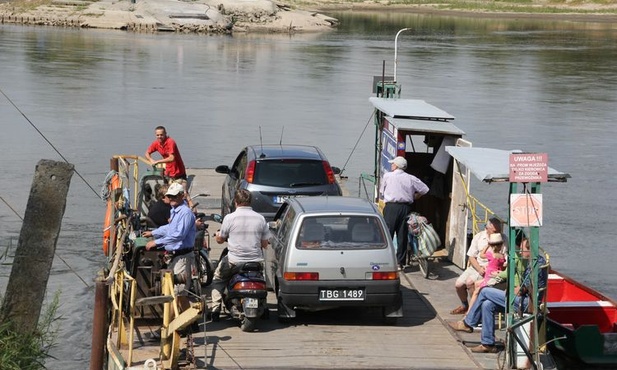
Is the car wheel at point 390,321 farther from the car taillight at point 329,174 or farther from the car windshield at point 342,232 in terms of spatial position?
the car taillight at point 329,174

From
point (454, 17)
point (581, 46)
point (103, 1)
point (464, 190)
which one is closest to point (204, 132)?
point (464, 190)

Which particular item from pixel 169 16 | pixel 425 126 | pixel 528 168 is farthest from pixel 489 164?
pixel 169 16

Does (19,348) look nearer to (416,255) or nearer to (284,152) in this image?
(416,255)

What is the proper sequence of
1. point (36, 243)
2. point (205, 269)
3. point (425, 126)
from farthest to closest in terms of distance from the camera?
1. point (425, 126)
2. point (205, 269)
3. point (36, 243)

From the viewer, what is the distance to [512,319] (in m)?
12.3

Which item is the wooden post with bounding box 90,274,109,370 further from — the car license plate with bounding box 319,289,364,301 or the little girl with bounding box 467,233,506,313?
the little girl with bounding box 467,233,506,313

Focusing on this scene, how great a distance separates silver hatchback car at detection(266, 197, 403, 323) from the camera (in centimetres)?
1320

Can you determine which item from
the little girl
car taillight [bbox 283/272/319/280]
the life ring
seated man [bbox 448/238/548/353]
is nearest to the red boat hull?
seated man [bbox 448/238/548/353]

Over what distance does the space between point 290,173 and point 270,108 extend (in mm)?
24048

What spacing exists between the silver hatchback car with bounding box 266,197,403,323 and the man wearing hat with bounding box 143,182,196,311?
1.19 m

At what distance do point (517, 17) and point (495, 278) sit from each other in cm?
11209

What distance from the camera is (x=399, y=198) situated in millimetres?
16547

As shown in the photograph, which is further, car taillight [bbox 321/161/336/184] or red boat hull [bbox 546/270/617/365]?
car taillight [bbox 321/161/336/184]

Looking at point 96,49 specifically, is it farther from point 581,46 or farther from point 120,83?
point 581,46
